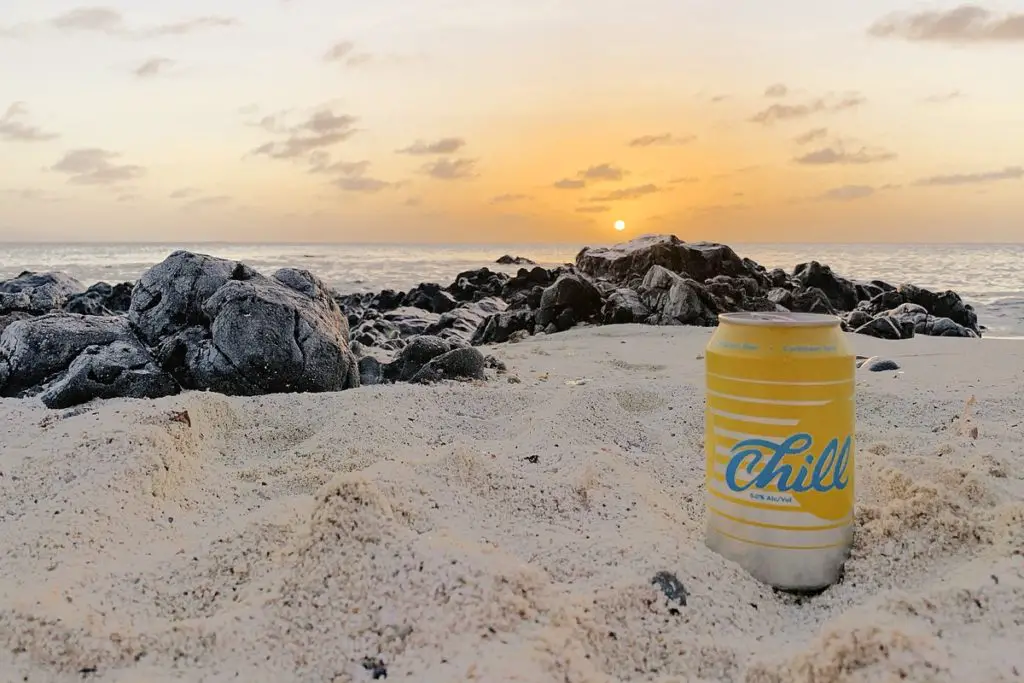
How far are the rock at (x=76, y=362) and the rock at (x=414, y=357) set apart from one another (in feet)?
4.17

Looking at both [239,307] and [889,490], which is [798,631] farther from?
[239,307]

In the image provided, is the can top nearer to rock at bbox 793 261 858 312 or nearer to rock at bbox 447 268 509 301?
rock at bbox 793 261 858 312

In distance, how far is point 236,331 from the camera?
3.94 metres

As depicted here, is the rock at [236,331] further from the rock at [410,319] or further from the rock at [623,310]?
the rock at [410,319]

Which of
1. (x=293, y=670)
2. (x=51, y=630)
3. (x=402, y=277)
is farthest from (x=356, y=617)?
(x=402, y=277)

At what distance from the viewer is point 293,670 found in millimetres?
1419

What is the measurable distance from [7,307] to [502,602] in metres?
7.97

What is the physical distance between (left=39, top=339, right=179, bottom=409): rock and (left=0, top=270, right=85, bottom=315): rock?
13.9 feet

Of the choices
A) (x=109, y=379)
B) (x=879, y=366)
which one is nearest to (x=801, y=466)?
(x=109, y=379)

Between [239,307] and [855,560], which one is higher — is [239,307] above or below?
above

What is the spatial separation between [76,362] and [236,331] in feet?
2.58

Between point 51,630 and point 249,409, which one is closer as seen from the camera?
point 51,630

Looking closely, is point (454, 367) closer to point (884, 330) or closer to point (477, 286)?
point (884, 330)

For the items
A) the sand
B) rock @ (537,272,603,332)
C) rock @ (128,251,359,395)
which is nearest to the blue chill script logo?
the sand
